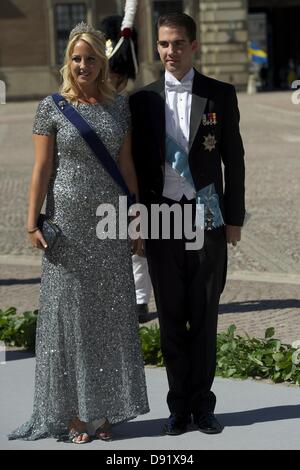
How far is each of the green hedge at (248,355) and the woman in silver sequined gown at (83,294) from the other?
4.24ft

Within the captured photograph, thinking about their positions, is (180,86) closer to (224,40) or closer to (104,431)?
(104,431)

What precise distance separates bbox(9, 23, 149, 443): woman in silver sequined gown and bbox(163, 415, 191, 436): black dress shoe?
0.22 meters

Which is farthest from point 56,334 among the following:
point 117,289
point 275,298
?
point 275,298

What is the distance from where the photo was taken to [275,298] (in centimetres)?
873

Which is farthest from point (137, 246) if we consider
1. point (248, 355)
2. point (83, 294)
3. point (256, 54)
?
point (256, 54)

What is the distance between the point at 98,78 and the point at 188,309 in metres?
1.11

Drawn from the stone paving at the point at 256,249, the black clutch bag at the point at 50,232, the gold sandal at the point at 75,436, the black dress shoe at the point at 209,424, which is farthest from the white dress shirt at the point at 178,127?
the stone paving at the point at 256,249

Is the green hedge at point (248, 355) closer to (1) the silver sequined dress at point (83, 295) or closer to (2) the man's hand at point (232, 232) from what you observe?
(2) the man's hand at point (232, 232)

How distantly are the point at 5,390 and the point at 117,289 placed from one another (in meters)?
1.30

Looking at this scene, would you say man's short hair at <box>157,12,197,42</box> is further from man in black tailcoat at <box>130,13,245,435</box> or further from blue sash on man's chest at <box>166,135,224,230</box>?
blue sash on man's chest at <box>166,135,224,230</box>

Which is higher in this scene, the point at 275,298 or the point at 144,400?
the point at 144,400

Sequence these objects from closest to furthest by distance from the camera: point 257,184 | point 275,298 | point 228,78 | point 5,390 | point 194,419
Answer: point 194,419 → point 5,390 → point 275,298 → point 257,184 → point 228,78
